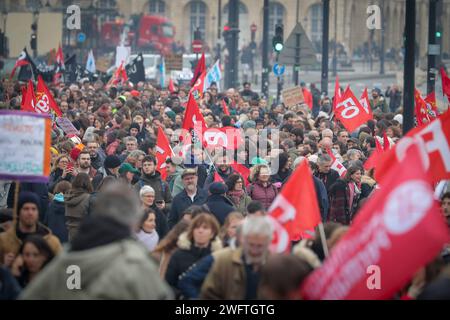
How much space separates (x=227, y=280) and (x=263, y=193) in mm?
5562

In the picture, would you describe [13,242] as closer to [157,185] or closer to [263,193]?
[157,185]

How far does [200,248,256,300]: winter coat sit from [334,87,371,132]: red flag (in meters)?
12.6

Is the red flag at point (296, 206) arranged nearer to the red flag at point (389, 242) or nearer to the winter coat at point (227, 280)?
the winter coat at point (227, 280)

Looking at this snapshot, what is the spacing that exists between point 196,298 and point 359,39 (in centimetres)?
8024

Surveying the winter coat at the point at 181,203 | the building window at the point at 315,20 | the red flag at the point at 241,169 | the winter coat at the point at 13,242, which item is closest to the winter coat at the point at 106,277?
the winter coat at the point at 13,242

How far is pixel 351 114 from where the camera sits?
1981cm

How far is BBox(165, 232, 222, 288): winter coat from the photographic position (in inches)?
341

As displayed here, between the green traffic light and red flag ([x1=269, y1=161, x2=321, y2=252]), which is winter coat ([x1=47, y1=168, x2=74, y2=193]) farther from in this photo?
the green traffic light

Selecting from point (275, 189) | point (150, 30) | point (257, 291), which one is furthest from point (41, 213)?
point (150, 30)

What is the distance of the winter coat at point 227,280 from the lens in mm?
7164

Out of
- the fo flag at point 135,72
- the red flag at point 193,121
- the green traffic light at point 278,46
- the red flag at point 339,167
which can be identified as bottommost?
the red flag at point 339,167

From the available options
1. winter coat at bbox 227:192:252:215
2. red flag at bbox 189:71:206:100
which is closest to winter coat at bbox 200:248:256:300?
winter coat at bbox 227:192:252:215

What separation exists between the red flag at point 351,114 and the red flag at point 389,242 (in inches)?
521

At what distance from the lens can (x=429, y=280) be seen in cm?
731
